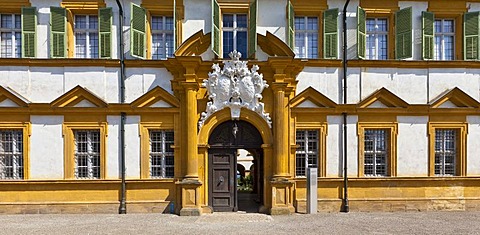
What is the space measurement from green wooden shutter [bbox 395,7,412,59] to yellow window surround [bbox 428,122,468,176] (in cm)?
257

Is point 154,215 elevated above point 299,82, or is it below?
below

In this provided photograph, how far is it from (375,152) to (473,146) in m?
3.41

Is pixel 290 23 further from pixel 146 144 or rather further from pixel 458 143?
pixel 458 143

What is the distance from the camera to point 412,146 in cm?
1276

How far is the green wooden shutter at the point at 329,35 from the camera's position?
1262cm

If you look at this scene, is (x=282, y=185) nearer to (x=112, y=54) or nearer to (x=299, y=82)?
(x=299, y=82)

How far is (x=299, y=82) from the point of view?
41.2 ft

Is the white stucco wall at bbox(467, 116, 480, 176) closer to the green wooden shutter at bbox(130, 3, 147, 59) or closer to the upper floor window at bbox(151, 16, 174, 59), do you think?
the upper floor window at bbox(151, 16, 174, 59)

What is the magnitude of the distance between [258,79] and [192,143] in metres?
2.94

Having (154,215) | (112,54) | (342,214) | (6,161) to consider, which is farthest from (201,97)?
(6,161)

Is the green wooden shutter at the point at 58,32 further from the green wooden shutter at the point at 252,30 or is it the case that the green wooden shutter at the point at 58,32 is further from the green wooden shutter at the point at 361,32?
the green wooden shutter at the point at 361,32

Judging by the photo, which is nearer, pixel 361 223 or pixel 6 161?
pixel 361 223

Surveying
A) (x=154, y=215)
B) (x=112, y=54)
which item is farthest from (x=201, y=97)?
(x=154, y=215)

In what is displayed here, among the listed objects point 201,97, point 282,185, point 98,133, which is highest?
point 201,97
